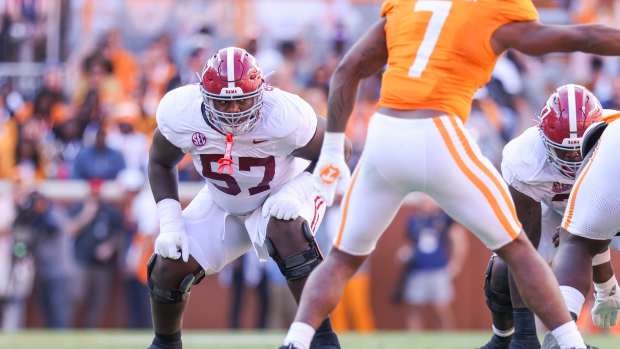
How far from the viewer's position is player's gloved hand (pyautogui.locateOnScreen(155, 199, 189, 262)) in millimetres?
5840

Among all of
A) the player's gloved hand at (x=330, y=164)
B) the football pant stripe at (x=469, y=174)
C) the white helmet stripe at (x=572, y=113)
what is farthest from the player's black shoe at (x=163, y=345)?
the white helmet stripe at (x=572, y=113)

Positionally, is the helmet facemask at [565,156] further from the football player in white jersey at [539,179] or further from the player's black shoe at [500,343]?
the player's black shoe at [500,343]

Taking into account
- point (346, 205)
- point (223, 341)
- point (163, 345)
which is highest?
point (346, 205)

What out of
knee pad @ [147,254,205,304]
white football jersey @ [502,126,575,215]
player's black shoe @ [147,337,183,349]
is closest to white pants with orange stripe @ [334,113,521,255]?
white football jersey @ [502,126,575,215]

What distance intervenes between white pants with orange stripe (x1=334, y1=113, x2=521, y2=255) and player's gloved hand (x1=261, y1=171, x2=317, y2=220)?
0.75 metres

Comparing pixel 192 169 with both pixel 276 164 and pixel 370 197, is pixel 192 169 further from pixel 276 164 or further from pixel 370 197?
pixel 370 197

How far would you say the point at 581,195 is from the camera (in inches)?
215

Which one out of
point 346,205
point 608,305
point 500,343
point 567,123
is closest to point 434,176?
point 346,205

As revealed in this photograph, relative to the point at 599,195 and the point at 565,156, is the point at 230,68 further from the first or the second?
the point at 599,195

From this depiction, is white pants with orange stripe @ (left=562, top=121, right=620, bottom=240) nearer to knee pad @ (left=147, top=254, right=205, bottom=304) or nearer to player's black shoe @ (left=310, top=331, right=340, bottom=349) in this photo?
player's black shoe @ (left=310, top=331, right=340, bottom=349)

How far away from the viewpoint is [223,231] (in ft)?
20.0

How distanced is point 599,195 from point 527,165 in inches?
28.3

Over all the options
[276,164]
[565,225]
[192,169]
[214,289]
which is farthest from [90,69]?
[565,225]

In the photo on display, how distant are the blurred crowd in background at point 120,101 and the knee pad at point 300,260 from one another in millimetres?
5494
